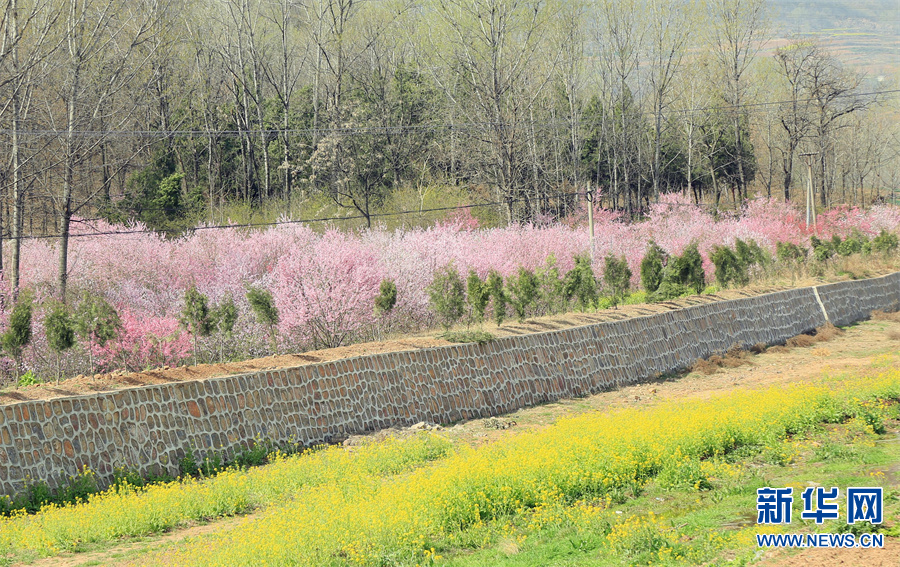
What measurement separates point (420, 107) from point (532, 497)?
4179 cm

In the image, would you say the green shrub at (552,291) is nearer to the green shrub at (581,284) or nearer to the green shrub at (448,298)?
the green shrub at (581,284)

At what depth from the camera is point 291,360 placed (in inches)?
637

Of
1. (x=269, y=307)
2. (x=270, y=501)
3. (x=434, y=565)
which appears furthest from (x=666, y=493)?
(x=269, y=307)

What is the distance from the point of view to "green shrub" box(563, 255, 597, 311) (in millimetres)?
23703

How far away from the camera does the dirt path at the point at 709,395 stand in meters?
7.00

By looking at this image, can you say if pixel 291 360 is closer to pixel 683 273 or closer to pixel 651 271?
pixel 651 271

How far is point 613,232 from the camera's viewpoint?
138 ft

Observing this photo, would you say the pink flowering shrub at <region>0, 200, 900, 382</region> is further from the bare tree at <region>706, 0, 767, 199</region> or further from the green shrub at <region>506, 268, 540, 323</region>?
the bare tree at <region>706, 0, 767, 199</region>

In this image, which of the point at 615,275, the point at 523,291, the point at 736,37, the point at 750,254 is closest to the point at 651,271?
the point at 615,275

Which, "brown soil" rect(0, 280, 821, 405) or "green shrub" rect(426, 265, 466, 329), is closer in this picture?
"brown soil" rect(0, 280, 821, 405)

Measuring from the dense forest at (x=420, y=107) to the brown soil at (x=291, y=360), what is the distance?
1509cm

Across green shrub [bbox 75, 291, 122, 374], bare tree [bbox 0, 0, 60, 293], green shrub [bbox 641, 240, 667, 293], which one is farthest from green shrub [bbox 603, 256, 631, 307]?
bare tree [bbox 0, 0, 60, 293]

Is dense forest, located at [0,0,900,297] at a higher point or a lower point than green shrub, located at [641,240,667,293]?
higher

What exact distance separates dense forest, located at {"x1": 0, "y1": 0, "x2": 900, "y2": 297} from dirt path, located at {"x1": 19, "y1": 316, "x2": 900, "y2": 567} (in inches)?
636
